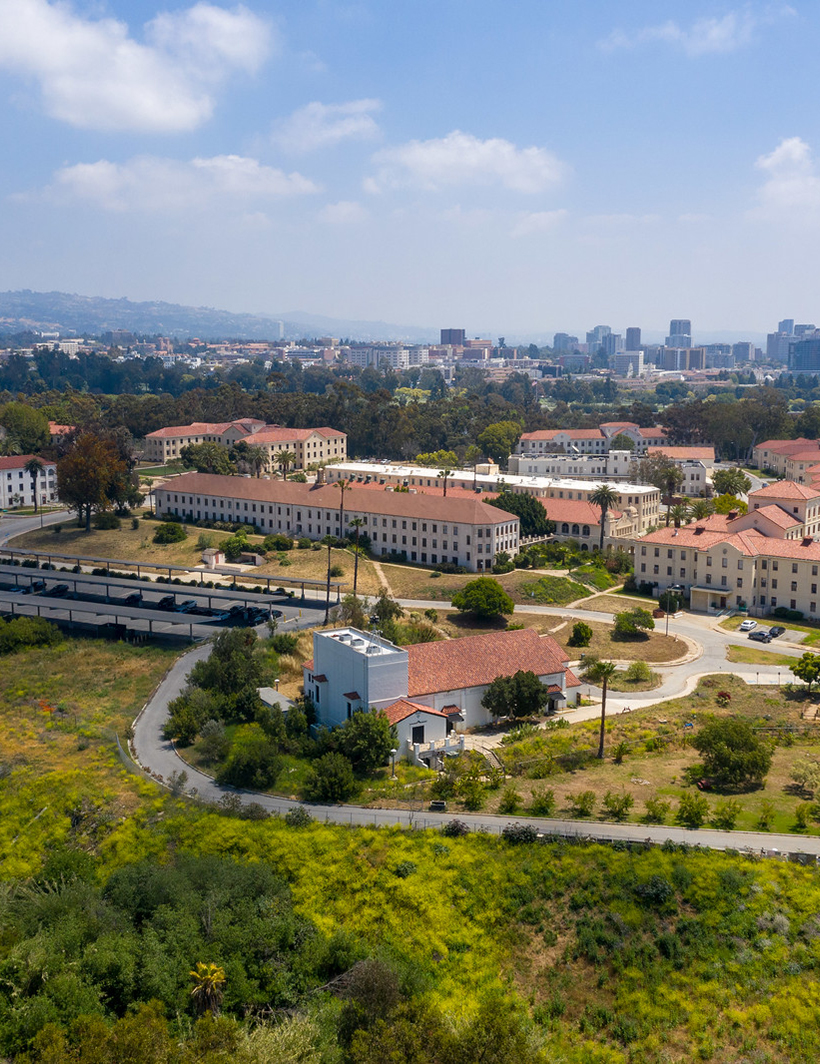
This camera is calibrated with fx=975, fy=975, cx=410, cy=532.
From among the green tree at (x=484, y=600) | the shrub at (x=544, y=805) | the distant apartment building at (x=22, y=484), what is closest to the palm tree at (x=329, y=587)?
the green tree at (x=484, y=600)

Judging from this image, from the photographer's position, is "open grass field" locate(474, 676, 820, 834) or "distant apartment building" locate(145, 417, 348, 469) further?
"distant apartment building" locate(145, 417, 348, 469)

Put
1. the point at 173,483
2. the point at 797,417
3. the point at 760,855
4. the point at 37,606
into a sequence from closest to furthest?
1. the point at 760,855
2. the point at 37,606
3. the point at 173,483
4. the point at 797,417

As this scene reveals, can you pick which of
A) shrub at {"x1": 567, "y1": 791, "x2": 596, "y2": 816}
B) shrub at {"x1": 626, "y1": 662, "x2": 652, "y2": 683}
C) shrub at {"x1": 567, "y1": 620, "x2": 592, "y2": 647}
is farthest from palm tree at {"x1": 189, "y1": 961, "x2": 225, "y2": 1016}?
shrub at {"x1": 567, "y1": 620, "x2": 592, "y2": 647}

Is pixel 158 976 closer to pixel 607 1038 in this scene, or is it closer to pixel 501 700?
pixel 607 1038

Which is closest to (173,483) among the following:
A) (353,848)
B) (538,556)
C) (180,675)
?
(538,556)

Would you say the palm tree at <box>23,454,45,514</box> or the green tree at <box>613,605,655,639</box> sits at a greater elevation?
the palm tree at <box>23,454,45,514</box>

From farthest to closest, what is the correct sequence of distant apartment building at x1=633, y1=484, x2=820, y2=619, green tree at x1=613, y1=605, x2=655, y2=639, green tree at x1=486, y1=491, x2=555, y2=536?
green tree at x1=486, y1=491, x2=555, y2=536 → distant apartment building at x1=633, y1=484, x2=820, y2=619 → green tree at x1=613, y1=605, x2=655, y2=639

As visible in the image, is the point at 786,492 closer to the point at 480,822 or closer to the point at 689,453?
the point at 689,453

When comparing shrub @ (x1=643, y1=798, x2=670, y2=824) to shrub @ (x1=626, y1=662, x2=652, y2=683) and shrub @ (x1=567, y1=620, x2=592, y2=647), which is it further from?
shrub @ (x1=567, y1=620, x2=592, y2=647)
